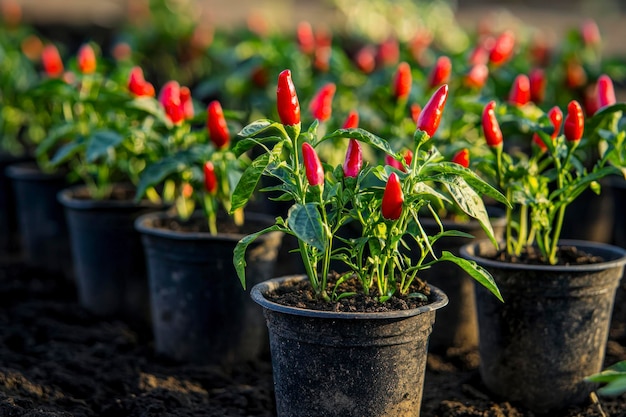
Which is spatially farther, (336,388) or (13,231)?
(13,231)

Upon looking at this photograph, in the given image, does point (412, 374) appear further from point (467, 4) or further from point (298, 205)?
point (467, 4)

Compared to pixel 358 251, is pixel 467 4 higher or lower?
higher

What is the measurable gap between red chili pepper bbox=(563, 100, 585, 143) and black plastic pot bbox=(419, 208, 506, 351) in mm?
685

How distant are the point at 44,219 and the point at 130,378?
1.84 metres

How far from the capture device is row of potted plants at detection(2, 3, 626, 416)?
8.32 ft

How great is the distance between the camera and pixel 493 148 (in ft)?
10.2

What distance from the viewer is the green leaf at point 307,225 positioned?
2.31 meters

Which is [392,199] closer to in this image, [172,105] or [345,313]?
[345,313]

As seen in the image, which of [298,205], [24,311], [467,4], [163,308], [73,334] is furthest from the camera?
[467,4]

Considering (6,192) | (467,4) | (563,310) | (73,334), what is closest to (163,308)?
(73,334)

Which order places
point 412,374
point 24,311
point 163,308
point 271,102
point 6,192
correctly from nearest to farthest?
point 412,374
point 163,308
point 24,311
point 271,102
point 6,192

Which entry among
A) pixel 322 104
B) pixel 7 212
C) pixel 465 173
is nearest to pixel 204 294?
pixel 322 104

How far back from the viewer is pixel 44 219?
194 inches

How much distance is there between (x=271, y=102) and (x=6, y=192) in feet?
6.26
